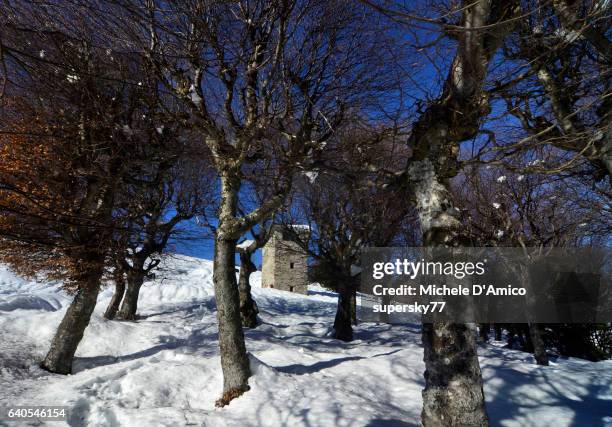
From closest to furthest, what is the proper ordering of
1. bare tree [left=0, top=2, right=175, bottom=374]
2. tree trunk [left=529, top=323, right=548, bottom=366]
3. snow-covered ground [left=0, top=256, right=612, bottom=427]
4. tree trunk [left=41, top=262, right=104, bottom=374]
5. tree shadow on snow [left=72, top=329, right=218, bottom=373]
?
snow-covered ground [left=0, top=256, right=612, bottom=427] < bare tree [left=0, top=2, right=175, bottom=374] < tree trunk [left=41, top=262, right=104, bottom=374] < tree shadow on snow [left=72, top=329, right=218, bottom=373] < tree trunk [left=529, top=323, right=548, bottom=366]

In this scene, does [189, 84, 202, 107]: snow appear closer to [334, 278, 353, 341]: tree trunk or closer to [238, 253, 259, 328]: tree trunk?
[238, 253, 259, 328]: tree trunk

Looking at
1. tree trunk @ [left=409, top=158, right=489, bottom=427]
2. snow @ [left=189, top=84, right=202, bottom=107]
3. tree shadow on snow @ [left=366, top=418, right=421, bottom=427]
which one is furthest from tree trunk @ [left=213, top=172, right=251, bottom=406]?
tree trunk @ [left=409, top=158, right=489, bottom=427]

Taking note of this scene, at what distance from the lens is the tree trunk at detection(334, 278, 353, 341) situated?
10.7 meters

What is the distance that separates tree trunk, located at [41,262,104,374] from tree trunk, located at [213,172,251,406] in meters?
2.45

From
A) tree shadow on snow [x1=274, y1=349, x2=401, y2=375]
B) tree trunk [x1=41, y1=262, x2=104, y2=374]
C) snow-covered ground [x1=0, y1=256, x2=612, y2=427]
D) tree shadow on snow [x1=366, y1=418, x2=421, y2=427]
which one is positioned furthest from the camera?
tree trunk [x1=41, y1=262, x2=104, y2=374]

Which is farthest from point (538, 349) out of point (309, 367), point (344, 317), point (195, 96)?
point (195, 96)

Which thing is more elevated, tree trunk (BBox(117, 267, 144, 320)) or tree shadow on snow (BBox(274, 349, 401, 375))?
tree trunk (BBox(117, 267, 144, 320))

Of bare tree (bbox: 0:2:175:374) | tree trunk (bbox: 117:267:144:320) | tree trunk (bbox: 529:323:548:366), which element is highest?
bare tree (bbox: 0:2:175:374)

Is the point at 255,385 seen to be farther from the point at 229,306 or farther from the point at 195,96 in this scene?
the point at 195,96

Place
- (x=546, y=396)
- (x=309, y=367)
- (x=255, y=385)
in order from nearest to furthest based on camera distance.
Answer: (x=255, y=385), (x=546, y=396), (x=309, y=367)

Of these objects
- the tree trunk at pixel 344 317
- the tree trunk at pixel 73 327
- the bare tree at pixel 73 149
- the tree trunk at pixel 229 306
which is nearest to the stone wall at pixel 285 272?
the tree trunk at pixel 344 317

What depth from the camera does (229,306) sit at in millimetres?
4883

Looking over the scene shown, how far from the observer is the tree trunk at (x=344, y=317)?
35.0 feet

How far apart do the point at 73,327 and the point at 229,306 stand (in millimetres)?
3314
